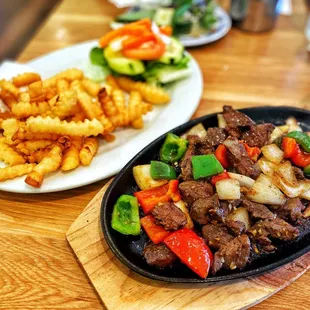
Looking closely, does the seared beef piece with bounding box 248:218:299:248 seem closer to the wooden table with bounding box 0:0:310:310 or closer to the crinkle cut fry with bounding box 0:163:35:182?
the wooden table with bounding box 0:0:310:310

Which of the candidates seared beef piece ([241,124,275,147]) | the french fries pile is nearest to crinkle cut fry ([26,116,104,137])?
the french fries pile

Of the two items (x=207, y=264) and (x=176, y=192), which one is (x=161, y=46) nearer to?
(x=176, y=192)

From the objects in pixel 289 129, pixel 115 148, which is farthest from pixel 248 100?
pixel 115 148

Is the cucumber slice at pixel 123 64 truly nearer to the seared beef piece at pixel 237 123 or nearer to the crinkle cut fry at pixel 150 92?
the crinkle cut fry at pixel 150 92

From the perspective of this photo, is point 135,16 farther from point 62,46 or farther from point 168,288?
point 168,288

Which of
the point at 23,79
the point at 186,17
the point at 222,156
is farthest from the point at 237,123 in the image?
the point at 186,17

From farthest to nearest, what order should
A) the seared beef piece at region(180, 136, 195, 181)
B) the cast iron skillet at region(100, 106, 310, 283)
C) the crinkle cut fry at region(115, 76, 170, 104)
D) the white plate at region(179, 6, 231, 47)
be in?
the white plate at region(179, 6, 231, 47) → the crinkle cut fry at region(115, 76, 170, 104) → the seared beef piece at region(180, 136, 195, 181) → the cast iron skillet at region(100, 106, 310, 283)
